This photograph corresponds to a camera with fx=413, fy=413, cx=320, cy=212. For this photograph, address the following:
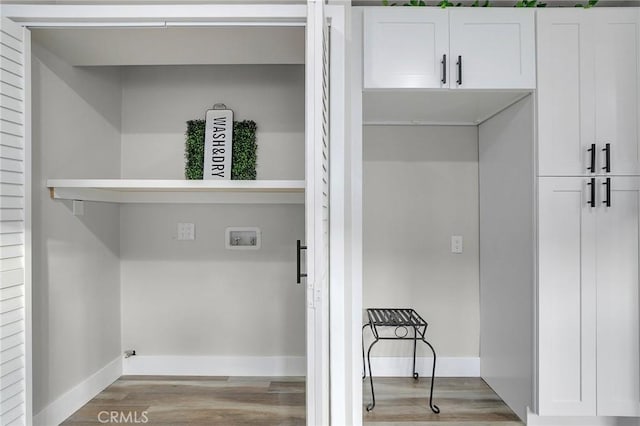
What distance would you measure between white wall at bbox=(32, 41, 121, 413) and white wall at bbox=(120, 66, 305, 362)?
0.12 metres

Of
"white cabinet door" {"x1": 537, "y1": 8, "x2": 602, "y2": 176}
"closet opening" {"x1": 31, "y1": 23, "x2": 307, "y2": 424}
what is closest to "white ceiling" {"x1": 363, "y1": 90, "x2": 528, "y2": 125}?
"white cabinet door" {"x1": 537, "y1": 8, "x2": 602, "y2": 176}

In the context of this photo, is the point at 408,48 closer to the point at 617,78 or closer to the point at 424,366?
the point at 617,78

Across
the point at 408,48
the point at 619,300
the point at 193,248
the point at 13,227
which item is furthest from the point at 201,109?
the point at 619,300

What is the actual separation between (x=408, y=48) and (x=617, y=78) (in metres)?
1.02

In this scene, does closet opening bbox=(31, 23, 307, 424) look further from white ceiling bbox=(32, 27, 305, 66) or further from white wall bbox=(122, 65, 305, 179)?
white ceiling bbox=(32, 27, 305, 66)

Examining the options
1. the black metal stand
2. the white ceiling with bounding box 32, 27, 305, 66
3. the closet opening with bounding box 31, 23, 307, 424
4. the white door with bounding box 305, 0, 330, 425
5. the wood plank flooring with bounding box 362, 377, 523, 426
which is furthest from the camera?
the closet opening with bounding box 31, 23, 307, 424

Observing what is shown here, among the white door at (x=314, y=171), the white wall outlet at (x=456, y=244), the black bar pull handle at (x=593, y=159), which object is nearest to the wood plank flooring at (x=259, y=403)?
the white wall outlet at (x=456, y=244)

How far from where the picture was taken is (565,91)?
6.56 ft

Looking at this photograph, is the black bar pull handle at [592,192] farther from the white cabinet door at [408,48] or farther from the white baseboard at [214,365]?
the white baseboard at [214,365]

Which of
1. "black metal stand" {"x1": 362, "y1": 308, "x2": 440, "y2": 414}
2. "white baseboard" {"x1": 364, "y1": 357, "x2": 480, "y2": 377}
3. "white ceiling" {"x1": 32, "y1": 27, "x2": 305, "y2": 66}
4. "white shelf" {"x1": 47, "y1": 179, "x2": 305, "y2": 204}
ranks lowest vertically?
"white baseboard" {"x1": 364, "y1": 357, "x2": 480, "y2": 377}

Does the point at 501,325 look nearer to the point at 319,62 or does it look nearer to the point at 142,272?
the point at 319,62

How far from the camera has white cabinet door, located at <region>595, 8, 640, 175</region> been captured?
1.99m

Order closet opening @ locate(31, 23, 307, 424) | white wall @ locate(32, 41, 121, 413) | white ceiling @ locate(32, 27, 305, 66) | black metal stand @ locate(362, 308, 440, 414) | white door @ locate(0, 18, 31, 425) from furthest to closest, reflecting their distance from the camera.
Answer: closet opening @ locate(31, 23, 307, 424)
black metal stand @ locate(362, 308, 440, 414)
white wall @ locate(32, 41, 121, 413)
white ceiling @ locate(32, 27, 305, 66)
white door @ locate(0, 18, 31, 425)

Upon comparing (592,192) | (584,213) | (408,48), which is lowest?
(584,213)
